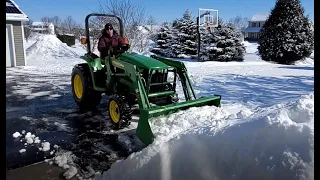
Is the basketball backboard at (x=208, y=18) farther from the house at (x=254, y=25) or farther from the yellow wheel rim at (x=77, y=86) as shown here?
the house at (x=254, y=25)

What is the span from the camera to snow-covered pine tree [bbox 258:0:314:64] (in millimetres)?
18438

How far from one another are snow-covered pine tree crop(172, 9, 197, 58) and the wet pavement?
15.6 m

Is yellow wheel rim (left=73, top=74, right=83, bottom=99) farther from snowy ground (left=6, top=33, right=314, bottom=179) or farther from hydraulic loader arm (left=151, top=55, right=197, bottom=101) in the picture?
hydraulic loader arm (left=151, top=55, right=197, bottom=101)

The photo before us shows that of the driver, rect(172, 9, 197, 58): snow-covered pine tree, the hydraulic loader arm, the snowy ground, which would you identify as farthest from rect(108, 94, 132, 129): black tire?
rect(172, 9, 197, 58): snow-covered pine tree

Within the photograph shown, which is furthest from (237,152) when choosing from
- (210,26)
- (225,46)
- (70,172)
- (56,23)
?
(56,23)

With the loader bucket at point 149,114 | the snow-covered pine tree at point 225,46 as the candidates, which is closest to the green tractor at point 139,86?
the loader bucket at point 149,114

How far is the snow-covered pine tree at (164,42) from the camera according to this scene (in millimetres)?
24152

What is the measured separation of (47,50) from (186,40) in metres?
10.3

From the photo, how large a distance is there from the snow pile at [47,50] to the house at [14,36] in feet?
15.4

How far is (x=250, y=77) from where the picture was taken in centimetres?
1094

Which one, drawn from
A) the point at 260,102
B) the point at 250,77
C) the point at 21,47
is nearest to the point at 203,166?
the point at 260,102

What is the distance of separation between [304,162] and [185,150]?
3.84ft

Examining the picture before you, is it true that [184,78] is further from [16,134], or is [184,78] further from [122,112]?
[16,134]
